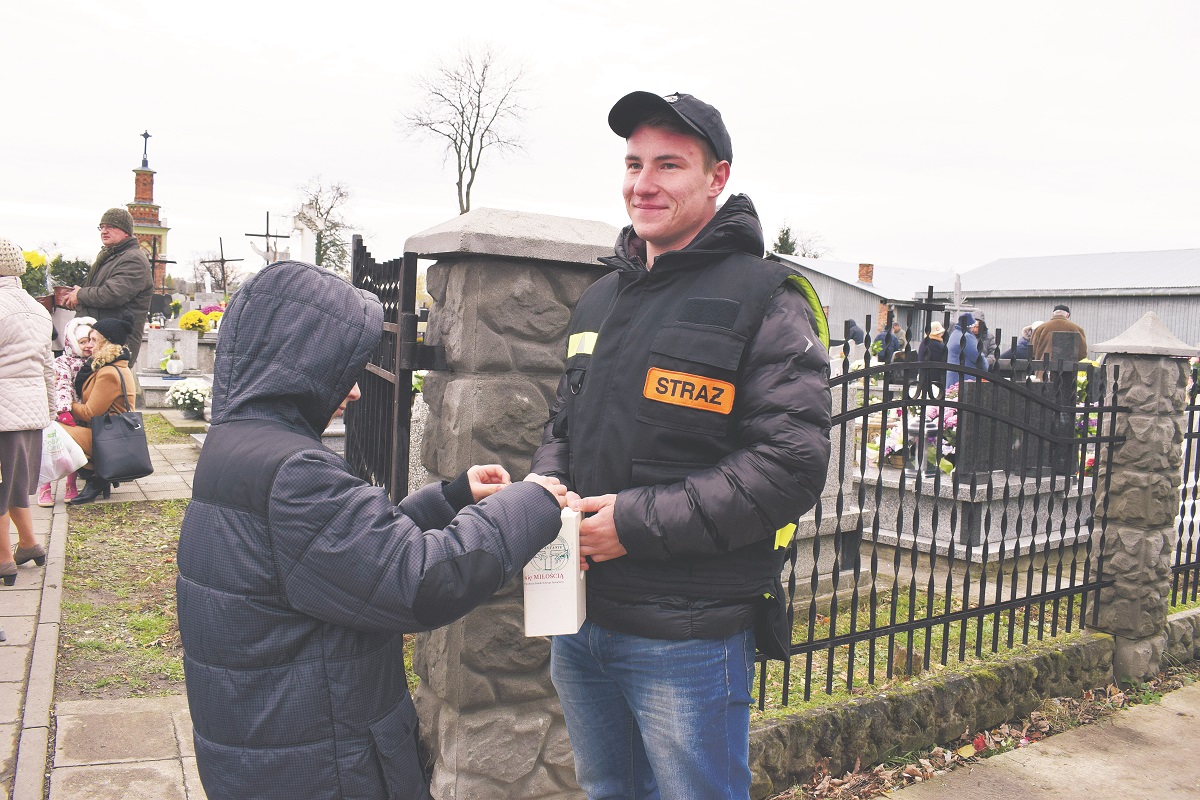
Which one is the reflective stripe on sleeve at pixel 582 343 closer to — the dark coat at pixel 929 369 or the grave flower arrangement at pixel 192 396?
the dark coat at pixel 929 369

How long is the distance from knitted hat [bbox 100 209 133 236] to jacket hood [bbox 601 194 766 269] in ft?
25.2

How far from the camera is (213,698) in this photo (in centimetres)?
169

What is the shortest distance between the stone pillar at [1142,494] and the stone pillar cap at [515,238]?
2.99 meters

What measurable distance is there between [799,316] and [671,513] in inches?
20.0

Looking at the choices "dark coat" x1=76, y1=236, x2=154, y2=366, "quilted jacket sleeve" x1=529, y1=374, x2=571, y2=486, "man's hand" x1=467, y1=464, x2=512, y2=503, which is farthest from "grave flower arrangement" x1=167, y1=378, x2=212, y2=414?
"man's hand" x1=467, y1=464, x2=512, y2=503

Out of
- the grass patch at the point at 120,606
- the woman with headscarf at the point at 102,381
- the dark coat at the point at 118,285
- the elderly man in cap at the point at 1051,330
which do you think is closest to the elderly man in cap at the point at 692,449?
the grass patch at the point at 120,606

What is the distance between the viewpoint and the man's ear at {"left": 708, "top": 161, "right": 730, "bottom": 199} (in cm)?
213

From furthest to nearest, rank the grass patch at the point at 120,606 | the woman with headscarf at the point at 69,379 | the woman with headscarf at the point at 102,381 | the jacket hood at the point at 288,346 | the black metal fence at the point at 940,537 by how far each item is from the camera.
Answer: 1. the woman with headscarf at the point at 69,379
2. the woman with headscarf at the point at 102,381
3. the grass patch at the point at 120,606
4. the black metal fence at the point at 940,537
5. the jacket hood at the point at 288,346

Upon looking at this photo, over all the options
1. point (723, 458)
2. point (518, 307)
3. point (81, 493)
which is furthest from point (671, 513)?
point (81, 493)

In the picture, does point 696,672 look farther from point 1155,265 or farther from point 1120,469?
point 1155,265

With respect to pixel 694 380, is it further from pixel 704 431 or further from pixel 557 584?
pixel 557 584

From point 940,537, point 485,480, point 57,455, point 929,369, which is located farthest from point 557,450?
point 57,455

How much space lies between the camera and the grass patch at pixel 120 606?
4.16 meters

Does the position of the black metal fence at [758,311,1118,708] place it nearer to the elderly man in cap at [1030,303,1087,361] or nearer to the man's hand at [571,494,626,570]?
the man's hand at [571,494,626,570]
